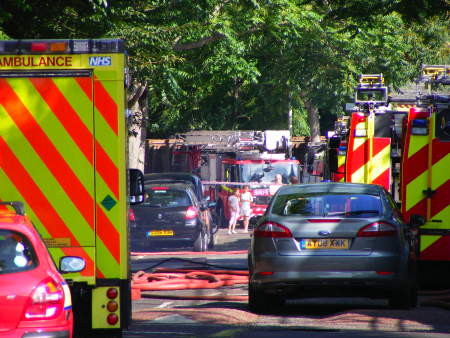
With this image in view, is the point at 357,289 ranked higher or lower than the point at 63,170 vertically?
lower

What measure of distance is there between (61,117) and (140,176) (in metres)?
1.31

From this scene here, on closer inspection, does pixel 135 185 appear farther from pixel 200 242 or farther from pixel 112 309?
pixel 200 242

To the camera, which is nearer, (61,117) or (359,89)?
(61,117)

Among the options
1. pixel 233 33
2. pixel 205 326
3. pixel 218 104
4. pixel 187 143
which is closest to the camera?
pixel 205 326

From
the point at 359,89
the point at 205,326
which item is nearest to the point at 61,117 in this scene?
the point at 205,326

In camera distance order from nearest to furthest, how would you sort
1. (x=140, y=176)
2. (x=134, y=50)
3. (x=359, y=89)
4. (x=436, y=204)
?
1. (x=140, y=176)
2. (x=436, y=204)
3. (x=359, y=89)
4. (x=134, y=50)

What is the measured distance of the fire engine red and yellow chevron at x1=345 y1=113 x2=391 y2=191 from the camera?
16500mm

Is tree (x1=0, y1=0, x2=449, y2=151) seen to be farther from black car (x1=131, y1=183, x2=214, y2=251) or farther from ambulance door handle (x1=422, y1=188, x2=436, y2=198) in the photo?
black car (x1=131, y1=183, x2=214, y2=251)

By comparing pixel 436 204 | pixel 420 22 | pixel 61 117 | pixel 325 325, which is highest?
pixel 420 22

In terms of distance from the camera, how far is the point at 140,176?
971 centimetres

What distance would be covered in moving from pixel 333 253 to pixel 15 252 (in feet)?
16.7

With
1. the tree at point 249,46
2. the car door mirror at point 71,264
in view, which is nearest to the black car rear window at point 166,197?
the tree at point 249,46

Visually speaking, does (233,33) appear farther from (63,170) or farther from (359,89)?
(63,170)

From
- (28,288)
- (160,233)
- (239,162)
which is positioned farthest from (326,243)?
(239,162)
